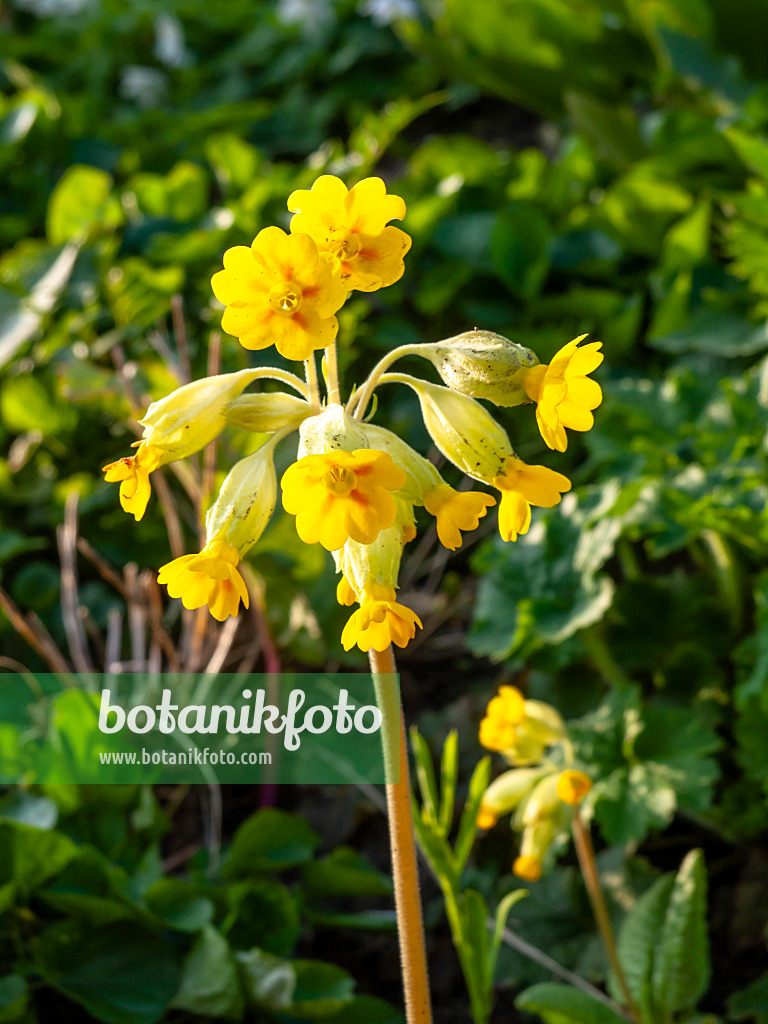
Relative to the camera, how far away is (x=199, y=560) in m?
0.85

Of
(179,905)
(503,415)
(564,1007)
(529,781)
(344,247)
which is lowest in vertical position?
(564,1007)

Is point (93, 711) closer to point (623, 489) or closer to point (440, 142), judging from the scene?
point (623, 489)

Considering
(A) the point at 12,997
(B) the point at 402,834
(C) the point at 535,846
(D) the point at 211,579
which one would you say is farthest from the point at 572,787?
(A) the point at 12,997

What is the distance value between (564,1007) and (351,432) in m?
0.78

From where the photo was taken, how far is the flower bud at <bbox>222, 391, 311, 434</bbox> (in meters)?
0.86

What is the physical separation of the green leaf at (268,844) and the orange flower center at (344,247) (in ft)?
3.00

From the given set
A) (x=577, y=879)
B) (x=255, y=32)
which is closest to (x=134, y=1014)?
(x=577, y=879)

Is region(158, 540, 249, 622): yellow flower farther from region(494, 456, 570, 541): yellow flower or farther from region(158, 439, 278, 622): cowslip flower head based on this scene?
region(494, 456, 570, 541): yellow flower

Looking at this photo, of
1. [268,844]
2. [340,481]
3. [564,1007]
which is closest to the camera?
[340,481]

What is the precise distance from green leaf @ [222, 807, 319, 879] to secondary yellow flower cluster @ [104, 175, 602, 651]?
0.70 meters

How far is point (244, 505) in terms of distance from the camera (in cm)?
87

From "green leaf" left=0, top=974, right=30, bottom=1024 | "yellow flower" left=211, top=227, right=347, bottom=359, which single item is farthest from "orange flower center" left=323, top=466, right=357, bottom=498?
"green leaf" left=0, top=974, right=30, bottom=1024

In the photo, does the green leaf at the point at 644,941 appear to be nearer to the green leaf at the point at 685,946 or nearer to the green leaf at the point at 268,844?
the green leaf at the point at 685,946

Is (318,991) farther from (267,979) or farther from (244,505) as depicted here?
(244,505)
